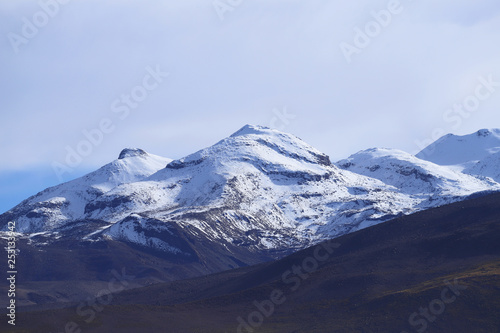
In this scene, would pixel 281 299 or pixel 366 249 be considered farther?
pixel 366 249

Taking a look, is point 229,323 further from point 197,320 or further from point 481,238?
point 481,238

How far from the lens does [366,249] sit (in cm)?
19862

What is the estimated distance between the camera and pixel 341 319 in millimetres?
145375

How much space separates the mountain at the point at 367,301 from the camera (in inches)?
5438

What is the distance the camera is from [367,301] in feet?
501

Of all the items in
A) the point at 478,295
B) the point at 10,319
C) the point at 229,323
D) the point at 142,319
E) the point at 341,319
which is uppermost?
the point at 10,319

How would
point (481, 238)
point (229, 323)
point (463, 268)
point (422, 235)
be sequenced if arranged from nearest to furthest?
point (229, 323) → point (463, 268) → point (481, 238) → point (422, 235)

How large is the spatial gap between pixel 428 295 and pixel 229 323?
1532 inches

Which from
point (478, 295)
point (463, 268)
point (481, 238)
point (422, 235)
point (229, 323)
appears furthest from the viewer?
point (422, 235)

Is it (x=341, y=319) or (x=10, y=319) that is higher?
(x=10, y=319)

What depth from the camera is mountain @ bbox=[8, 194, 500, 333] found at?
453 feet

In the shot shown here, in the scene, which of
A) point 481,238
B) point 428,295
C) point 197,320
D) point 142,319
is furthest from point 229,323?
point 481,238

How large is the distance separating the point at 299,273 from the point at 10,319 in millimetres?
75000

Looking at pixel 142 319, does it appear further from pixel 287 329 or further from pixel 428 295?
pixel 428 295
